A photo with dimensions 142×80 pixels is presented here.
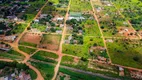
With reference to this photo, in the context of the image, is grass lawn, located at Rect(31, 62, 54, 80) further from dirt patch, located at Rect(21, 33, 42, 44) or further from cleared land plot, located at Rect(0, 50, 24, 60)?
dirt patch, located at Rect(21, 33, 42, 44)

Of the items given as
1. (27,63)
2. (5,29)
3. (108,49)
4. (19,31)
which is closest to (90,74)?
(108,49)

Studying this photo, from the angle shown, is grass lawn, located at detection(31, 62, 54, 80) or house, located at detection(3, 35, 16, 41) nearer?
grass lawn, located at detection(31, 62, 54, 80)

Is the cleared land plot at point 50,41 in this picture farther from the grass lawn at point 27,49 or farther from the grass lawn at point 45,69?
the grass lawn at point 45,69

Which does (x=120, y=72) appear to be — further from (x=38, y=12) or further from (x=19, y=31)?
(x=38, y=12)

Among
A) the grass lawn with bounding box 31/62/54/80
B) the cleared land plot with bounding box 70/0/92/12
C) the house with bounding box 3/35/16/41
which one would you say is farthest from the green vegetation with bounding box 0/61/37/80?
the cleared land plot with bounding box 70/0/92/12

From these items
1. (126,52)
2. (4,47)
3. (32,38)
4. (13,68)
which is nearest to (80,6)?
(32,38)

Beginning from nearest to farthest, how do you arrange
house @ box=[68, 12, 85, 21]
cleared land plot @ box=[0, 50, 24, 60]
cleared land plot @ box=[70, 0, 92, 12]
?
cleared land plot @ box=[0, 50, 24, 60] → house @ box=[68, 12, 85, 21] → cleared land plot @ box=[70, 0, 92, 12]
